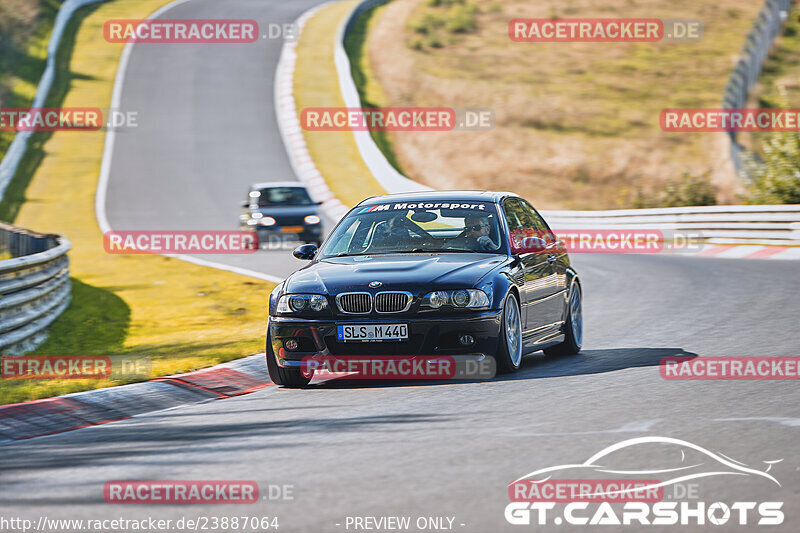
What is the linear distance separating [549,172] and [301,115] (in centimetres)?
944

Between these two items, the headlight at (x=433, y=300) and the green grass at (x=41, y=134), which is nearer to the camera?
the headlight at (x=433, y=300)

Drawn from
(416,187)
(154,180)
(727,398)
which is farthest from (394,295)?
(154,180)

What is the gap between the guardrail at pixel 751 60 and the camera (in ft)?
146

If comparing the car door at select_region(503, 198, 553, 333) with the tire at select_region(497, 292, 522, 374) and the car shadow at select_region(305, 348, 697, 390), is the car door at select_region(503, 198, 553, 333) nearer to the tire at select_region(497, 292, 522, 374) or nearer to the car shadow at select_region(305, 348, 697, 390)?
the tire at select_region(497, 292, 522, 374)

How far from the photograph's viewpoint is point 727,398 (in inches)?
308

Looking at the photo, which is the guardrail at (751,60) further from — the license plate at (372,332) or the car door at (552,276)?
the license plate at (372,332)

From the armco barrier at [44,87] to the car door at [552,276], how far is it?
26.3 metres

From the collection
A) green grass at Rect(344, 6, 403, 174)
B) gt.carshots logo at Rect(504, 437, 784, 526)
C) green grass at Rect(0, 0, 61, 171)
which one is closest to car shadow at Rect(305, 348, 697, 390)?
gt.carshots logo at Rect(504, 437, 784, 526)

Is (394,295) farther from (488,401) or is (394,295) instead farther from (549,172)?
(549,172)

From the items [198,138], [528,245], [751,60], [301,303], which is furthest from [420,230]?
[751,60]

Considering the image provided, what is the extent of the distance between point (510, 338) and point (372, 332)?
1171mm

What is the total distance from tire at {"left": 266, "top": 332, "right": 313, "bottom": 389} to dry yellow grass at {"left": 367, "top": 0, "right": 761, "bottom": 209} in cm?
3014

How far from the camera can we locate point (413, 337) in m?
8.73

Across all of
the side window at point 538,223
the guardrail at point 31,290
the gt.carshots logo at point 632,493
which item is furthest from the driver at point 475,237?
the guardrail at point 31,290
